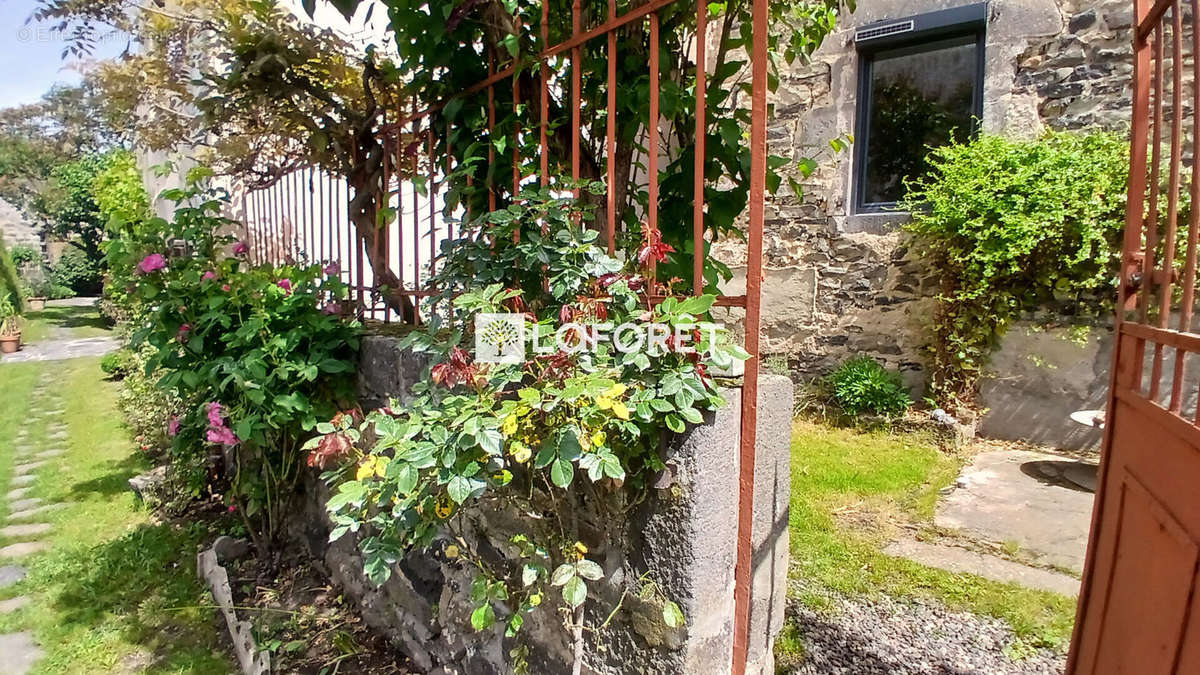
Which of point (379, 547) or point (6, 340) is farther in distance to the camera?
point (6, 340)

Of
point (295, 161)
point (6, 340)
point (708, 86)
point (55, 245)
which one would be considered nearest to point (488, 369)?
point (708, 86)

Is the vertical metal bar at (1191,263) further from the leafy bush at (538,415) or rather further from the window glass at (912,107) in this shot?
the window glass at (912,107)

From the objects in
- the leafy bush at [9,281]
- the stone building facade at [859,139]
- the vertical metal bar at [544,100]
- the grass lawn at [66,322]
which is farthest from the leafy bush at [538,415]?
the leafy bush at [9,281]

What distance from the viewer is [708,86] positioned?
175cm

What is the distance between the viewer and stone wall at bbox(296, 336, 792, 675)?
1368 mm

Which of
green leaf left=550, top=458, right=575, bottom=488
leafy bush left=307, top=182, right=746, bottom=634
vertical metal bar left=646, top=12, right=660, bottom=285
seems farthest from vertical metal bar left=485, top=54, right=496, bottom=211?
green leaf left=550, top=458, right=575, bottom=488

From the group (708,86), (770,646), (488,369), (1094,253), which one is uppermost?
(708,86)

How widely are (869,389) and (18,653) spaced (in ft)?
16.0

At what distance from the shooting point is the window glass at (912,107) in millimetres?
4613

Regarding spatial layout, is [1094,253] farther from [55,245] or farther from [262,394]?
[55,245]

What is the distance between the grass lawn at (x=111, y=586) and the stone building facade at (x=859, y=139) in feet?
13.3

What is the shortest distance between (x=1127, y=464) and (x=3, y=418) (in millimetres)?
8578

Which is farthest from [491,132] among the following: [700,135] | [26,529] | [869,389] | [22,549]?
A: [26,529]

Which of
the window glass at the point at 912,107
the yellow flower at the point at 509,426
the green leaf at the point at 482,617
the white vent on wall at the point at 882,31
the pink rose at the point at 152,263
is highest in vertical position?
the white vent on wall at the point at 882,31
